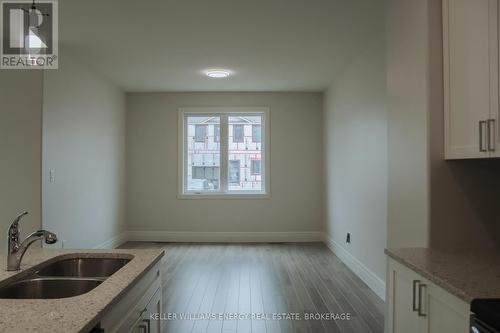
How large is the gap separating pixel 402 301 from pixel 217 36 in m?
2.97

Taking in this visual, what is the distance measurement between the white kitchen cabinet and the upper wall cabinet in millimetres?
586

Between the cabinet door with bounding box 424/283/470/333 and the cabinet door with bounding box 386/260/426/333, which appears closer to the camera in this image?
the cabinet door with bounding box 424/283/470/333

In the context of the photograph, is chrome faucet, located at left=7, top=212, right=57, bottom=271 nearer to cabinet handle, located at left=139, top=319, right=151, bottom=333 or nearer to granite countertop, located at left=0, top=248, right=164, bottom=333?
granite countertop, located at left=0, top=248, right=164, bottom=333

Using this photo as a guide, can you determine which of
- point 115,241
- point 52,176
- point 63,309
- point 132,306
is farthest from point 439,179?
point 115,241

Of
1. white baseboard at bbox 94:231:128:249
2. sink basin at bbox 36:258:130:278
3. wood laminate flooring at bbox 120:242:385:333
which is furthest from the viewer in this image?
white baseboard at bbox 94:231:128:249

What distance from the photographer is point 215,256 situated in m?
5.21

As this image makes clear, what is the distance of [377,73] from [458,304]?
2.79m

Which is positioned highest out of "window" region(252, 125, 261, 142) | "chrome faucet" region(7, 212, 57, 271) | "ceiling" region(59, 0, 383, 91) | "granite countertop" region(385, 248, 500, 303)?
"ceiling" region(59, 0, 383, 91)

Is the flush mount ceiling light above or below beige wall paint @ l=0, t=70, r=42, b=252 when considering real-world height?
above

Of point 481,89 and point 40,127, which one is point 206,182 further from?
point 481,89

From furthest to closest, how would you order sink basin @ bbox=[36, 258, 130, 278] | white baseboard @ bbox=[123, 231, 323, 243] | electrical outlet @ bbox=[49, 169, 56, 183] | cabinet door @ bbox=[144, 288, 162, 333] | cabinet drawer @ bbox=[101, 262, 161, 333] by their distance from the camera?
white baseboard @ bbox=[123, 231, 323, 243] → electrical outlet @ bbox=[49, 169, 56, 183] → sink basin @ bbox=[36, 258, 130, 278] → cabinet door @ bbox=[144, 288, 162, 333] → cabinet drawer @ bbox=[101, 262, 161, 333]

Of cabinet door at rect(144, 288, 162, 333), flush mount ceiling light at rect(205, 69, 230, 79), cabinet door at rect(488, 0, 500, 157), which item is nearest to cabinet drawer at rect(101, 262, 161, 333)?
cabinet door at rect(144, 288, 162, 333)

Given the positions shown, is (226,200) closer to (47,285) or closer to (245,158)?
(245,158)

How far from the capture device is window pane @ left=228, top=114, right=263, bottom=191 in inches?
253
